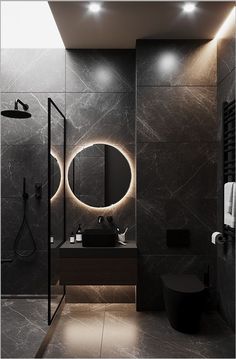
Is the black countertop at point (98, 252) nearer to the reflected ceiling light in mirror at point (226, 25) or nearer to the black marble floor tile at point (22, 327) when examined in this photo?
the black marble floor tile at point (22, 327)

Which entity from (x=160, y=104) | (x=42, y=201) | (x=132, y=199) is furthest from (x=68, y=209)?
(x=160, y=104)

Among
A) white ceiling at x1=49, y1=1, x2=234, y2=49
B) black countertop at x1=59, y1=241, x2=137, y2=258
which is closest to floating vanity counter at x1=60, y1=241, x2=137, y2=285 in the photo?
black countertop at x1=59, y1=241, x2=137, y2=258

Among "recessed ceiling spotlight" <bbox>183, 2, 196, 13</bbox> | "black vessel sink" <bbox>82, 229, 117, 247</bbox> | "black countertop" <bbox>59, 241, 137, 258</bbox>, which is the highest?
"recessed ceiling spotlight" <bbox>183, 2, 196, 13</bbox>

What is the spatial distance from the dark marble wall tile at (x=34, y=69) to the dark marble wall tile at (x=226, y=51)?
5.63ft

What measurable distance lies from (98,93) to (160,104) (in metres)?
0.74

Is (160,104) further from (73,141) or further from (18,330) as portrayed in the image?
(18,330)

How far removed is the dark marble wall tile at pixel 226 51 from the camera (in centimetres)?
278

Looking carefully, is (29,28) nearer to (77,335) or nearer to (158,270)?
→ (158,270)

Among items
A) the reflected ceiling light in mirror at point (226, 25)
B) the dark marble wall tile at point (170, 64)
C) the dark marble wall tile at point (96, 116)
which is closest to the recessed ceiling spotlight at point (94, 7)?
the dark marble wall tile at point (170, 64)

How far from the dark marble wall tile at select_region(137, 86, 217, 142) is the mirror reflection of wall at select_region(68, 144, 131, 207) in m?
0.42

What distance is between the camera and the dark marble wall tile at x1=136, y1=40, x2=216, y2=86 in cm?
322

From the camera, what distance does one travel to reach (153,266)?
322 centimetres

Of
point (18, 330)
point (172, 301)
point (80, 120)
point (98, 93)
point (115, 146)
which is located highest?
point (98, 93)

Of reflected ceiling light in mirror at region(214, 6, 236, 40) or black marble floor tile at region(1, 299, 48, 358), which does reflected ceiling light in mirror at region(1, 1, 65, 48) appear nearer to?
→ reflected ceiling light in mirror at region(214, 6, 236, 40)
